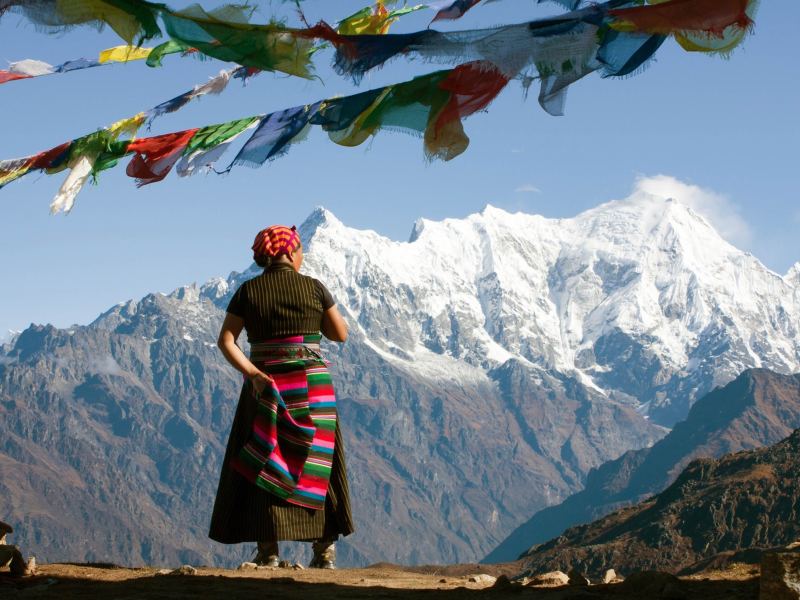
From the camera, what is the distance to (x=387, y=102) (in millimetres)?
8758

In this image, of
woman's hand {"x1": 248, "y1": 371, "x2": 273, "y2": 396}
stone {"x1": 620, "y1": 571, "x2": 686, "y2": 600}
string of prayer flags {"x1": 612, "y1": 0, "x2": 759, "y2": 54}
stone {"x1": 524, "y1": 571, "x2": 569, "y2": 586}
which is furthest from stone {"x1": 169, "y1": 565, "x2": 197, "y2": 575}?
string of prayer flags {"x1": 612, "y1": 0, "x2": 759, "y2": 54}

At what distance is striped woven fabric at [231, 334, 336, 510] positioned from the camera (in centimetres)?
838

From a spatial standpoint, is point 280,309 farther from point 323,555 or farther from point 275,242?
point 323,555

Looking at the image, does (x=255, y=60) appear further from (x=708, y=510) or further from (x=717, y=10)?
(x=708, y=510)

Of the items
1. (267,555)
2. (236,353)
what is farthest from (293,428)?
(267,555)

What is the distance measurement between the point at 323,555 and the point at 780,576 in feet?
14.0

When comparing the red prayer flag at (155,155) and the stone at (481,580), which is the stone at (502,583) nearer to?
the stone at (481,580)

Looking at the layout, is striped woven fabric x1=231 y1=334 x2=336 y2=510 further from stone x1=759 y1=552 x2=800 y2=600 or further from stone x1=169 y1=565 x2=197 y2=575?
stone x1=759 y1=552 x2=800 y2=600

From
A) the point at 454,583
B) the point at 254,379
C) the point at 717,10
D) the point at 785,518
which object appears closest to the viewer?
the point at 717,10

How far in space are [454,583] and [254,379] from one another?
9.29ft

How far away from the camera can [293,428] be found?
27.7 feet

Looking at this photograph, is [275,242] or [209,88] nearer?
[275,242]

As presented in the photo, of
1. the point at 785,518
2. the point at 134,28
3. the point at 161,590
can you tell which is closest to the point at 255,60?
the point at 134,28

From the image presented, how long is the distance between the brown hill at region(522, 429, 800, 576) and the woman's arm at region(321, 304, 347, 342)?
99.5 m
